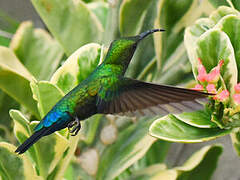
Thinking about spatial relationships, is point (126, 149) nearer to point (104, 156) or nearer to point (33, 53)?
point (104, 156)

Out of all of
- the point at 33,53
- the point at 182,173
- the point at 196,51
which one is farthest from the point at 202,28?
the point at 33,53

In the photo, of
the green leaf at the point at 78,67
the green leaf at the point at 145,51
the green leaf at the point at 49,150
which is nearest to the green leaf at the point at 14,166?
the green leaf at the point at 49,150


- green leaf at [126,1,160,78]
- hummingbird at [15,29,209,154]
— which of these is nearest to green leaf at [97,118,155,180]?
green leaf at [126,1,160,78]

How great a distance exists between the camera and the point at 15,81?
2.72 ft

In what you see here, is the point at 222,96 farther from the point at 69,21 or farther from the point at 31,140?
the point at 69,21

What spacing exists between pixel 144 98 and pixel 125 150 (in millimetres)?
444

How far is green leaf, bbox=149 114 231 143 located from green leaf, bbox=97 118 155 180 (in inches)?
8.8

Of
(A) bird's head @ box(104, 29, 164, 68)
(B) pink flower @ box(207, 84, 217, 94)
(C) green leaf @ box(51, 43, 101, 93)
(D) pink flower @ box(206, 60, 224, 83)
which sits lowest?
(B) pink flower @ box(207, 84, 217, 94)

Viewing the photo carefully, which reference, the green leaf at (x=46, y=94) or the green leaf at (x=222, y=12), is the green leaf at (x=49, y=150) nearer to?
the green leaf at (x=46, y=94)

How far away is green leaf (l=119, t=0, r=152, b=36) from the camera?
844 mm

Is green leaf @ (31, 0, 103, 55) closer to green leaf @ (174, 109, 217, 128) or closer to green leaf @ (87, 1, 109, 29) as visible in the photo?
green leaf @ (87, 1, 109, 29)

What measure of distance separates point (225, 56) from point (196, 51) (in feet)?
0.19

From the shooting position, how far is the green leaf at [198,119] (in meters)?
0.61

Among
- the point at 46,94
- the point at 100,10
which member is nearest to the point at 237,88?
the point at 46,94
